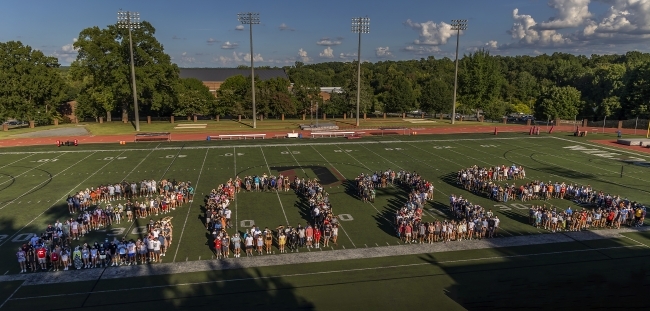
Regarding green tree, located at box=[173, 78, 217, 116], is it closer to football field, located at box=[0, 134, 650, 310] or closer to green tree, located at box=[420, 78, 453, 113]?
football field, located at box=[0, 134, 650, 310]

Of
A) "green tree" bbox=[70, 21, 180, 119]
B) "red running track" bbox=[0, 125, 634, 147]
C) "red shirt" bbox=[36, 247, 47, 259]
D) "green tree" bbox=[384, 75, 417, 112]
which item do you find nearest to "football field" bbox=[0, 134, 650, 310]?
"red shirt" bbox=[36, 247, 47, 259]

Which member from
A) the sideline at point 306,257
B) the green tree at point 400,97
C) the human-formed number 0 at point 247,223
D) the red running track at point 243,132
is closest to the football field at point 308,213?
the human-formed number 0 at point 247,223

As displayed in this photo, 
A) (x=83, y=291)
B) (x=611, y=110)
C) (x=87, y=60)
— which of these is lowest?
(x=83, y=291)

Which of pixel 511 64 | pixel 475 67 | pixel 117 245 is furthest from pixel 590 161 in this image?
pixel 511 64

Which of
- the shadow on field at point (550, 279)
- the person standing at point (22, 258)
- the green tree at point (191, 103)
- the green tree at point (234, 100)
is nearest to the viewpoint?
the shadow on field at point (550, 279)

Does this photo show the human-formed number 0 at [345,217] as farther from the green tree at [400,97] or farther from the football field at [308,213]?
the green tree at [400,97]

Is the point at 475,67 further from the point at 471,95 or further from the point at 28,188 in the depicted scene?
the point at 28,188

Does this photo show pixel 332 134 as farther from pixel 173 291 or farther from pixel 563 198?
pixel 173 291

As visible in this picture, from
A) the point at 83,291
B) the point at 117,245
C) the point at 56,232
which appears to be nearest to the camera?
the point at 83,291

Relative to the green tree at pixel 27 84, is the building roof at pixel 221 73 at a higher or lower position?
higher
